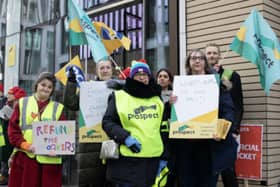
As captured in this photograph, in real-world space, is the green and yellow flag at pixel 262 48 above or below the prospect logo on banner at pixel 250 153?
above

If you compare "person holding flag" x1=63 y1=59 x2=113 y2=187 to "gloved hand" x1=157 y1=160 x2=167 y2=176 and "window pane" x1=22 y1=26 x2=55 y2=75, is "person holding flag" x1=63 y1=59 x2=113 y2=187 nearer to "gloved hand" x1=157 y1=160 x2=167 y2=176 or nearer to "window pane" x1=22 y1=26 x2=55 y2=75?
"gloved hand" x1=157 y1=160 x2=167 y2=176

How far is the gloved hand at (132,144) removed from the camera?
12.5ft

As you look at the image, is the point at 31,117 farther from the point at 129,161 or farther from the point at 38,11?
the point at 38,11

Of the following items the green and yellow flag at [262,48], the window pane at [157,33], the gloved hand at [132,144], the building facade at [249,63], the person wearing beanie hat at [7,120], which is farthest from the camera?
the window pane at [157,33]

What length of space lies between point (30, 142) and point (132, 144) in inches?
47.4

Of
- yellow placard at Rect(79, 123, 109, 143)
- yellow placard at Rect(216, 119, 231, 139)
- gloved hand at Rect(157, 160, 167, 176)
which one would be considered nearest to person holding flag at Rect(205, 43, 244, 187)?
yellow placard at Rect(216, 119, 231, 139)

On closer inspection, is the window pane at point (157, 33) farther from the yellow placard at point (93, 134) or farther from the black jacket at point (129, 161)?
the black jacket at point (129, 161)

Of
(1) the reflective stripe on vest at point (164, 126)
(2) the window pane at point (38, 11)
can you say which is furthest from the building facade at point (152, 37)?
(1) the reflective stripe on vest at point (164, 126)

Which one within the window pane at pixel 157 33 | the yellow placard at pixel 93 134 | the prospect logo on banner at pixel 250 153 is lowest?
the prospect logo on banner at pixel 250 153

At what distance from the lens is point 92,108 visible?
462 centimetres

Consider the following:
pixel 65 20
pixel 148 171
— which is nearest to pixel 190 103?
pixel 148 171

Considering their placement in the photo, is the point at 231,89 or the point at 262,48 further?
the point at 231,89

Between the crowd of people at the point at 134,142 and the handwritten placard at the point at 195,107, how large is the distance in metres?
0.07

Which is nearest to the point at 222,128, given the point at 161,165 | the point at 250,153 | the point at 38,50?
the point at 161,165
